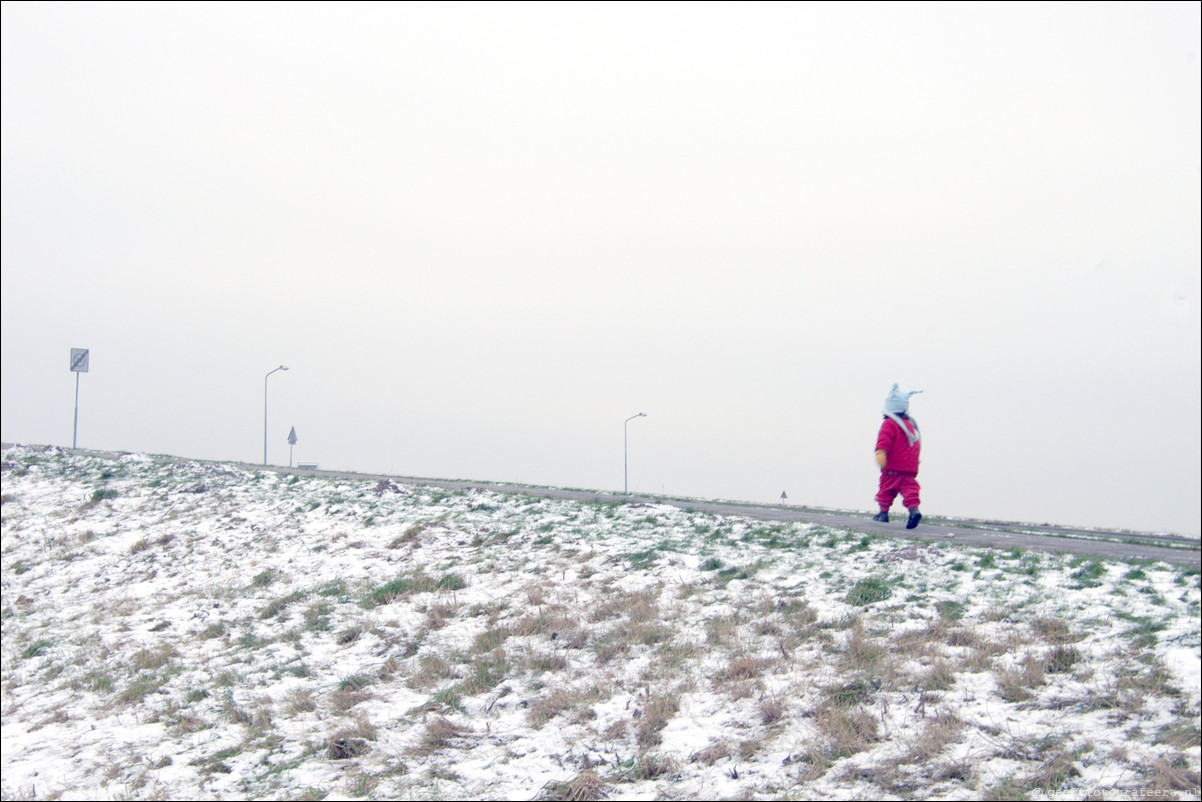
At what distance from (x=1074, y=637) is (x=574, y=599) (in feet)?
17.9

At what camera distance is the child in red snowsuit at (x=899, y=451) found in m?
13.6

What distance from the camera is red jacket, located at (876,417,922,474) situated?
534 inches

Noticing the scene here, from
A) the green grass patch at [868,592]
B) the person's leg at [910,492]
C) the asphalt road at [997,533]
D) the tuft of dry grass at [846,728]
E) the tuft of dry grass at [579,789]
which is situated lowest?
the tuft of dry grass at [579,789]

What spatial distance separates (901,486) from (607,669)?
19.3ft

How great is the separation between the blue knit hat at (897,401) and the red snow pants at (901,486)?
33.2 inches

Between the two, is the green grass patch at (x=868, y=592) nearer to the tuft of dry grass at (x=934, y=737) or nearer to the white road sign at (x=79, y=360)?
the tuft of dry grass at (x=934, y=737)

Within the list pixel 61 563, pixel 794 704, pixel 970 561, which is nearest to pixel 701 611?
pixel 794 704

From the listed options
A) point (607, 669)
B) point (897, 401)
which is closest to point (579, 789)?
point (607, 669)

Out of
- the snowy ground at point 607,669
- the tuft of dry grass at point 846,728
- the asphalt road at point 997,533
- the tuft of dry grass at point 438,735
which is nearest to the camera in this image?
the snowy ground at point 607,669

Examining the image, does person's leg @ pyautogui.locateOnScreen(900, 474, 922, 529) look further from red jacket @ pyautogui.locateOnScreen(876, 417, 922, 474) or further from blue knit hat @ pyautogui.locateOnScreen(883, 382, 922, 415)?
blue knit hat @ pyautogui.locateOnScreen(883, 382, 922, 415)

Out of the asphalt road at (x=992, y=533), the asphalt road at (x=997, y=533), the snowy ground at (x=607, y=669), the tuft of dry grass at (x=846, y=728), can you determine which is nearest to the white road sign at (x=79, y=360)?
the snowy ground at (x=607, y=669)

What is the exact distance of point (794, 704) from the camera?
8.42m

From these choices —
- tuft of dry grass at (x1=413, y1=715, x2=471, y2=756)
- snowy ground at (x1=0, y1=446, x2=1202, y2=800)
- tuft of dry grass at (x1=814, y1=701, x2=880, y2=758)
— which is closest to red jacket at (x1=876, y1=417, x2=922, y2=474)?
snowy ground at (x1=0, y1=446, x2=1202, y2=800)

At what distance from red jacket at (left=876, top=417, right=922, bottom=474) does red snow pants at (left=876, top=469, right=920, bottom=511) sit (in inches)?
6.1
